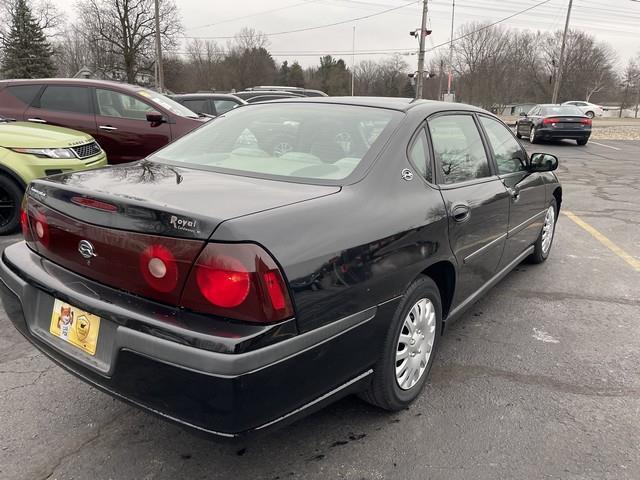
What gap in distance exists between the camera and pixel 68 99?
22.9 feet

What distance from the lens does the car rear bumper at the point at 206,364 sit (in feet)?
5.44

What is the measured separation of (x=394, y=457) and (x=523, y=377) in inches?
43.5

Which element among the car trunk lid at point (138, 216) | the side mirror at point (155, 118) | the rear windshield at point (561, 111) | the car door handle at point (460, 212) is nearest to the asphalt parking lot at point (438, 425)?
the car trunk lid at point (138, 216)

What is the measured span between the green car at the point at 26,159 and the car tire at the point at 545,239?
468cm

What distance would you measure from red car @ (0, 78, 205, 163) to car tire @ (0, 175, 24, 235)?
77.0 inches

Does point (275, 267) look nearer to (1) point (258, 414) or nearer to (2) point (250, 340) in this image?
(2) point (250, 340)

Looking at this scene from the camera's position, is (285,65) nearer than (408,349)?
No

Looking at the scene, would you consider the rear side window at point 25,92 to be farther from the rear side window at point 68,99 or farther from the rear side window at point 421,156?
the rear side window at point 421,156

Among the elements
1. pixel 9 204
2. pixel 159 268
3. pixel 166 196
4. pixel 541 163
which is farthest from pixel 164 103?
pixel 159 268

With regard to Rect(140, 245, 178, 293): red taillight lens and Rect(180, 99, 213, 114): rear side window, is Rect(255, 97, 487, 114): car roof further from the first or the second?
Rect(180, 99, 213, 114): rear side window

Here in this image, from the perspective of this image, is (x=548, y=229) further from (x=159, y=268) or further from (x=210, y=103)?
(x=210, y=103)

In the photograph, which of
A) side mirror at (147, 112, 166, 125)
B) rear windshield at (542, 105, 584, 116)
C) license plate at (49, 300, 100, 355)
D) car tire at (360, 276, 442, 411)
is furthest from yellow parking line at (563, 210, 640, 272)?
rear windshield at (542, 105, 584, 116)

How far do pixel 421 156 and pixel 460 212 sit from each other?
40 centimetres

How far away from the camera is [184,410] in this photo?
5.66 feet
